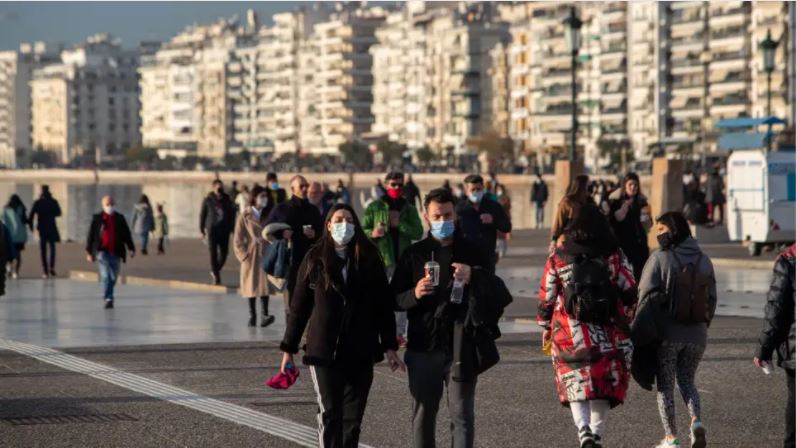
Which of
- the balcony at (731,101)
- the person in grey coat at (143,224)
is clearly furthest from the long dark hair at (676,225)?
the balcony at (731,101)

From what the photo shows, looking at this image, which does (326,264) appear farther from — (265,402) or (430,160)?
(430,160)

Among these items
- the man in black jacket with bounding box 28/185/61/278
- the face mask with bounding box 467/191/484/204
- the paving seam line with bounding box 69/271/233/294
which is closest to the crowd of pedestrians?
the face mask with bounding box 467/191/484/204

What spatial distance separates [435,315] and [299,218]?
271 inches

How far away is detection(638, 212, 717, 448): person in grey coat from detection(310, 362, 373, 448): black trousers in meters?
2.04

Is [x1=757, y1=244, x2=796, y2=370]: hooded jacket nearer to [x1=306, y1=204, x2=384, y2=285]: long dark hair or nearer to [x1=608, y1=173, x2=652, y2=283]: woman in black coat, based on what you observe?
[x1=306, y1=204, x2=384, y2=285]: long dark hair

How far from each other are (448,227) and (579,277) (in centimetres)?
83

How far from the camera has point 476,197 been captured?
16.5 metres

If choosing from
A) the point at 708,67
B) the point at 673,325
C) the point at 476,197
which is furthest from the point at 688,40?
the point at 673,325

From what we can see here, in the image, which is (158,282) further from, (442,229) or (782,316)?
(442,229)

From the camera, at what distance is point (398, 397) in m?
13.1

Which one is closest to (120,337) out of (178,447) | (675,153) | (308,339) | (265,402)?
(265,402)

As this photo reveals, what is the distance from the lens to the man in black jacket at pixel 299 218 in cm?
1566

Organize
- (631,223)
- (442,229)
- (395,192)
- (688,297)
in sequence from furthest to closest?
1. (631,223)
2. (395,192)
3. (688,297)
4. (442,229)

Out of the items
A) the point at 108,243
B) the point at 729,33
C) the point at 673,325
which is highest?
the point at 729,33
